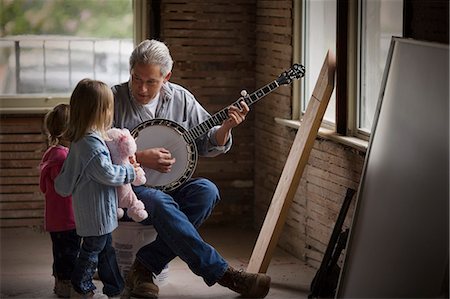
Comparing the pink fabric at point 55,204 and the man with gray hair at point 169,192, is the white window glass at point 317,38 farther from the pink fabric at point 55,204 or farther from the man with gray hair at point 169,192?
the pink fabric at point 55,204

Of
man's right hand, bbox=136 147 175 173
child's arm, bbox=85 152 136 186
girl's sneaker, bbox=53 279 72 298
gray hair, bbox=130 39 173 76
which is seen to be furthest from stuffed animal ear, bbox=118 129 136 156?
girl's sneaker, bbox=53 279 72 298

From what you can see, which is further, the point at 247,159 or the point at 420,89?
the point at 247,159

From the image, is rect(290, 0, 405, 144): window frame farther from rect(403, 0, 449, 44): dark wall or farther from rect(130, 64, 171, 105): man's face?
rect(130, 64, 171, 105): man's face

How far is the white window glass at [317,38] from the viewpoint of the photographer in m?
5.69

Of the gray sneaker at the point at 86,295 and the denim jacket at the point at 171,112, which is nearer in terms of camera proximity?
the gray sneaker at the point at 86,295

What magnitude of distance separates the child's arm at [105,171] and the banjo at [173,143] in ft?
1.37

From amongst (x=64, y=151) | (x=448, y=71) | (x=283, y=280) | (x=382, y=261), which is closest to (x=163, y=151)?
(x=64, y=151)

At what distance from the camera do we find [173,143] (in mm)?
5156

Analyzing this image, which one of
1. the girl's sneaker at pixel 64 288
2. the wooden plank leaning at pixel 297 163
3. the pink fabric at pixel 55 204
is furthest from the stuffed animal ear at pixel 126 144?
the wooden plank leaning at pixel 297 163

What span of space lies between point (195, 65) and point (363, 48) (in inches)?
62.3

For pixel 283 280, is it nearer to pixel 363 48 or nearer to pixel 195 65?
pixel 363 48

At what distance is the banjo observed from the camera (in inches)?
201

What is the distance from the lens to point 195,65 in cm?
662

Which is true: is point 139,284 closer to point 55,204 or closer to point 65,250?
point 65,250
